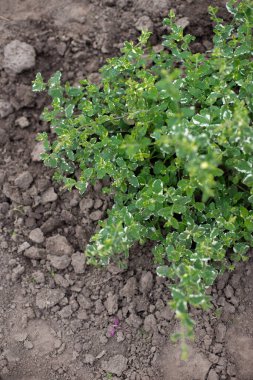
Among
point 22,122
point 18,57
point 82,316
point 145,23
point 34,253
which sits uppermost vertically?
point 145,23

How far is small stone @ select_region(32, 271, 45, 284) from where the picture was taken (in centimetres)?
368

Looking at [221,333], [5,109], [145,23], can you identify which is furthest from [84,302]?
[145,23]

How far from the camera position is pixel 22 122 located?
13.4ft

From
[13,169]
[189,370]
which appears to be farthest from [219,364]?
[13,169]

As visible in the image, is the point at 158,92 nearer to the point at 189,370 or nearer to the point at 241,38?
the point at 241,38

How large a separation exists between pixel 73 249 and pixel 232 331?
1290 millimetres

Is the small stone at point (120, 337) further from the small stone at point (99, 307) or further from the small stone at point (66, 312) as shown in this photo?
the small stone at point (66, 312)

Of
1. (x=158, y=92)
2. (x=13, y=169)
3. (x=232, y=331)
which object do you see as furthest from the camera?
(x=13, y=169)

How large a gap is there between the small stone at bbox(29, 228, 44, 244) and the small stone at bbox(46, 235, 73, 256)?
0.06 m

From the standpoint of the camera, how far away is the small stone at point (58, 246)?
3.73 meters

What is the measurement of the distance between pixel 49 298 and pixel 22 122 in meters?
1.46

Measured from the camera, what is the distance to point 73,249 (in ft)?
12.3

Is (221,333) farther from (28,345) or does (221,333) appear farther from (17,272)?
(17,272)

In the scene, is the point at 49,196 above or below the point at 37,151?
below
